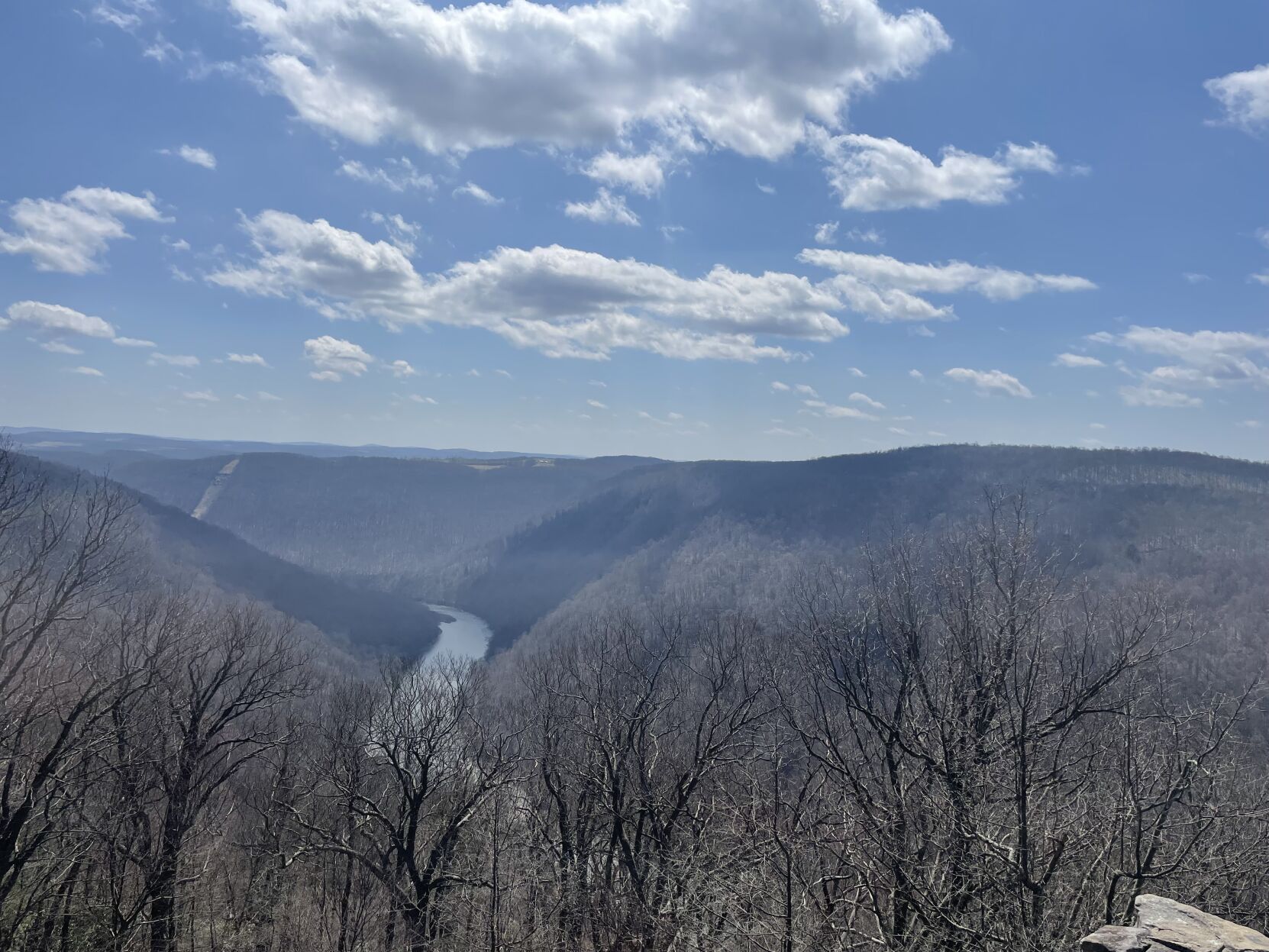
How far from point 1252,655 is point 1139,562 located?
4671 centimetres

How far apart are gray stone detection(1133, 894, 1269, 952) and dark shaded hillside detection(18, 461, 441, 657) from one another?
11993 centimetres

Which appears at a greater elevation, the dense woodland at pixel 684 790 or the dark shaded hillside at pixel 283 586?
the dense woodland at pixel 684 790

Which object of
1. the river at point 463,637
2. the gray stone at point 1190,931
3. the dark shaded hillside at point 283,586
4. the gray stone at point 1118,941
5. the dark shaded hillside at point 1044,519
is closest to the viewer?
the gray stone at point 1190,931

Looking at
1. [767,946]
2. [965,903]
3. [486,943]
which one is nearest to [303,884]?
[486,943]

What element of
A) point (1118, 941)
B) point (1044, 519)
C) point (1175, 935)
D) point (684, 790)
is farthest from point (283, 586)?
point (1175, 935)

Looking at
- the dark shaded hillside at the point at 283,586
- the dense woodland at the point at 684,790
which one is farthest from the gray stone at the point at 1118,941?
the dark shaded hillside at the point at 283,586

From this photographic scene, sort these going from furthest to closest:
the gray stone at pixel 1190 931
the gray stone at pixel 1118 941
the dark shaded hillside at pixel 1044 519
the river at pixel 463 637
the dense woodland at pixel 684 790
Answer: the dark shaded hillside at pixel 1044 519 < the river at pixel 463 637 < the dense woodland at pixel 684 790 < the gray stone at pixel 1118 941 < the gray stone at pixel 1190 931

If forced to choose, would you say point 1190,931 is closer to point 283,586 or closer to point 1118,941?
point 1118,941

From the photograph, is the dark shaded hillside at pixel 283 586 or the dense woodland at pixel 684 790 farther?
the dark shaded hillside at pixel 283 586

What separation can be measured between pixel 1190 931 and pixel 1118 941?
790 millimetres

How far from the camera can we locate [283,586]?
5551 inches

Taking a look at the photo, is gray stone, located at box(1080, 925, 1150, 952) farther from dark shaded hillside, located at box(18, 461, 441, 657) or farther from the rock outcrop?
dark shaded hillside, located at box(18, 461, 441, 657)

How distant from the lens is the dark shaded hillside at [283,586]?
414ft

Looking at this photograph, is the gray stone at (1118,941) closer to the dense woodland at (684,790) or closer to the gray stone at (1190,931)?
the gray stone at (1190,931)
